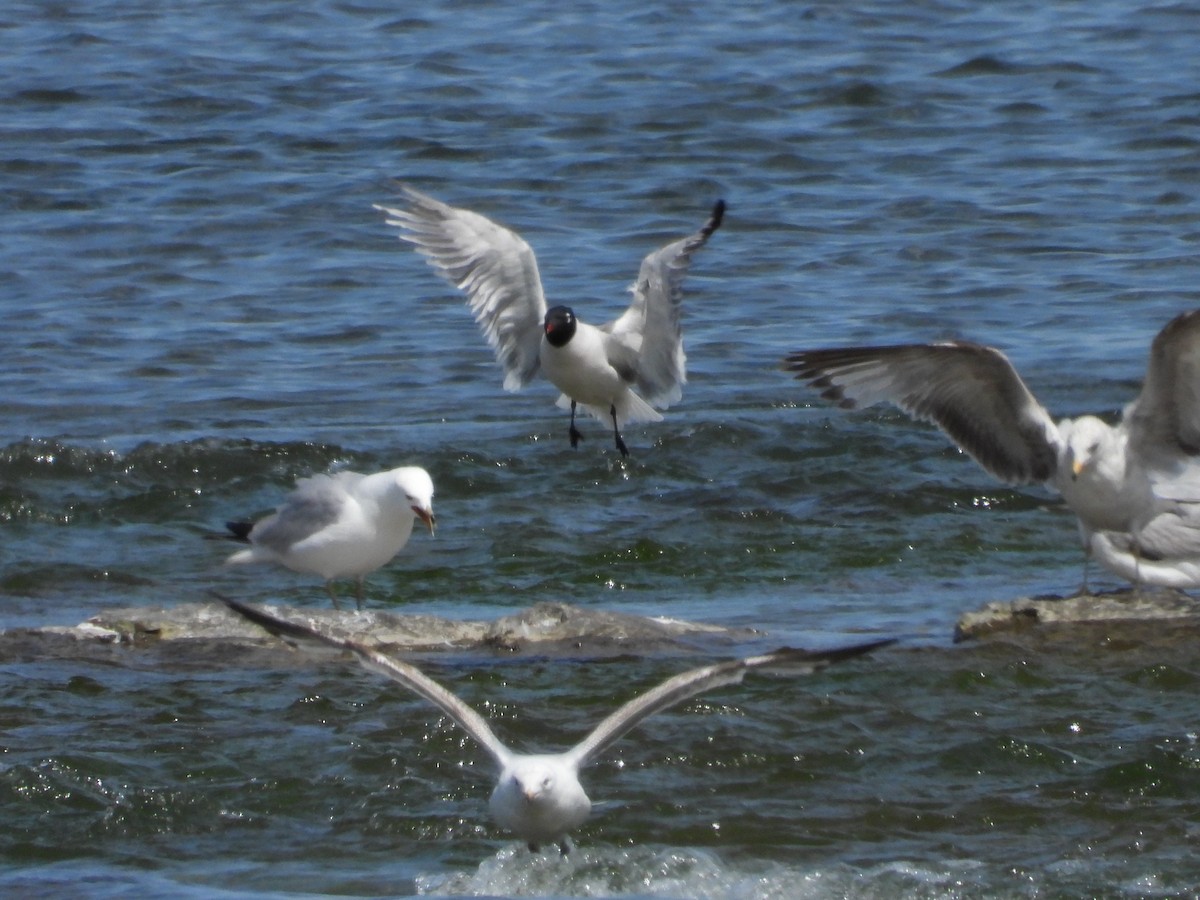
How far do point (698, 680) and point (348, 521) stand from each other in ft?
8.87

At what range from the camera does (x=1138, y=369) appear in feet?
40.8

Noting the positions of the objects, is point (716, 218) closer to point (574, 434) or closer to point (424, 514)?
point (574, 434)

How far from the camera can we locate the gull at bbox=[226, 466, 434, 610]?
770 centimetres

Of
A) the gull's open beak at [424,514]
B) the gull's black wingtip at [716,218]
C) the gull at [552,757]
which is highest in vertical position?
the gull's black wingtip at [716,218]

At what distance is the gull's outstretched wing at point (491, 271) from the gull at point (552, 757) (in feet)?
17.8

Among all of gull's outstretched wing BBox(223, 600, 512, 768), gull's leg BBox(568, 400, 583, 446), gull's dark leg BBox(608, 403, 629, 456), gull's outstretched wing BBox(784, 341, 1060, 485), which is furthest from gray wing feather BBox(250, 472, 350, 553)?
gull's leg BBox(568, 400, 583, 446)

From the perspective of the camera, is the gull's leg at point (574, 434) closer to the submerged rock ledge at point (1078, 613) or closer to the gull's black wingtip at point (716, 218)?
the gull's black wingtip at point (716, 218)

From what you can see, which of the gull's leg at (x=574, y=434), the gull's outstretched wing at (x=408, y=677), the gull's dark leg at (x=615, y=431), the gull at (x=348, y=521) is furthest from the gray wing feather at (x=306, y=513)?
the gull's leg at (x=574, y=434)

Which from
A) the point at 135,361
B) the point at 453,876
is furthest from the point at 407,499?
the point at 135,361

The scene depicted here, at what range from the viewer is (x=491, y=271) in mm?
10883

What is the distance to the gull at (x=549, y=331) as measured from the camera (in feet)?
34.4

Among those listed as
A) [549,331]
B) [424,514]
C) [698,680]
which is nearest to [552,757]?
[698,680]

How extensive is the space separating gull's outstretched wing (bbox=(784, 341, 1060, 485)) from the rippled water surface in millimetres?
535

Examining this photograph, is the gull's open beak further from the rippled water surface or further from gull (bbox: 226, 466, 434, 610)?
the rippled water surface
